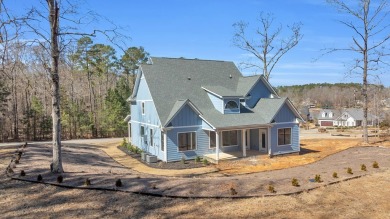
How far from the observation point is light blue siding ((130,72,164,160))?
73.7ft

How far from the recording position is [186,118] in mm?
21578

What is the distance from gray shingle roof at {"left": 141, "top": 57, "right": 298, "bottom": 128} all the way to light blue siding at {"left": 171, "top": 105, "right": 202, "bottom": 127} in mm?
441

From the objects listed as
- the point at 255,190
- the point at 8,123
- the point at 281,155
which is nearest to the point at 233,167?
the point at 281,155

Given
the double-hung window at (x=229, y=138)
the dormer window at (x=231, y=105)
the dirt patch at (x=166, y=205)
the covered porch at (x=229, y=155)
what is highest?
the dormer window at (x=231, y=105)

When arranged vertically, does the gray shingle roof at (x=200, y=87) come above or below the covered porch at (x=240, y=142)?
above

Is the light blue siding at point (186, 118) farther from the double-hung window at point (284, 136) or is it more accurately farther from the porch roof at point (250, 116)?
the double-hung window at point (284, 136)

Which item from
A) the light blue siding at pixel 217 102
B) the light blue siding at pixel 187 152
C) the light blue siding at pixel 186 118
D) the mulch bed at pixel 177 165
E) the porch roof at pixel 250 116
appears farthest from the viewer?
the light blue siding at pixel 217 102

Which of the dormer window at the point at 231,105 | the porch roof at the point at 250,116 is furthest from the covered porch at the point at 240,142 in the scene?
the dormer window at the point at 231,105

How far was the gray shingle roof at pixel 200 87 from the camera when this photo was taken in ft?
72.8

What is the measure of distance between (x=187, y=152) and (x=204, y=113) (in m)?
3.33

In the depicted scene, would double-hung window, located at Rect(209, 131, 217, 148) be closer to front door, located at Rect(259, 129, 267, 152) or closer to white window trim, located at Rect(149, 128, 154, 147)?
front door, located at Rect(259, 129, 267, 152)

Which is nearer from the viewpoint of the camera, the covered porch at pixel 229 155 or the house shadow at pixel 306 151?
the covered porch at pixel 229 155

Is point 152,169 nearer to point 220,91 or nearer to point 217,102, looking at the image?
point 217,102

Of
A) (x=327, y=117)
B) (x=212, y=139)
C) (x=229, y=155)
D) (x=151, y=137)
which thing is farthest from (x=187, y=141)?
(x=327, y=117)
